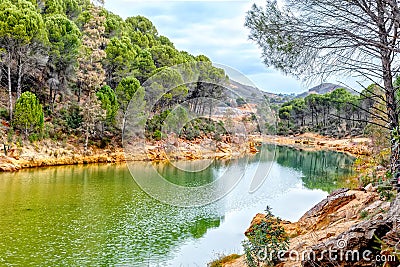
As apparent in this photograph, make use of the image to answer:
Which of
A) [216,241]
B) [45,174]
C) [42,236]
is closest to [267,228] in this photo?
[216,241]

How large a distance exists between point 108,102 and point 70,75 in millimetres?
4045

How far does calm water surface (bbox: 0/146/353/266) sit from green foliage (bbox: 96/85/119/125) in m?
5.45

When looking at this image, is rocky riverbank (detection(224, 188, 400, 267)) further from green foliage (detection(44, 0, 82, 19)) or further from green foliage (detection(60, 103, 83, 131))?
green foliage (detection(44, 0, 82, 19))

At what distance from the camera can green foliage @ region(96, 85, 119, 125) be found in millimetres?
24328

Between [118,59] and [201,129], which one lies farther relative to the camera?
[201,129]

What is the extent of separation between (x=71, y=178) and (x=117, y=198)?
4.68m

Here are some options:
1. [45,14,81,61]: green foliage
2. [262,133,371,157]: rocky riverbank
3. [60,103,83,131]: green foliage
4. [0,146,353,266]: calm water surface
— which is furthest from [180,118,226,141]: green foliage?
[45,14,81,61]: green foliage

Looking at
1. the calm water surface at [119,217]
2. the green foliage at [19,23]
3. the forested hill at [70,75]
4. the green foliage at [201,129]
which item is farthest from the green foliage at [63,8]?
the calm water surface at [119,217]

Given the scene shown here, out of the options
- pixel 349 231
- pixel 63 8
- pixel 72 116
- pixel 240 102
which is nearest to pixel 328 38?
pixel 349 231

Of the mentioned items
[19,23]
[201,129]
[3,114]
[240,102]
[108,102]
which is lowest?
[201,129]

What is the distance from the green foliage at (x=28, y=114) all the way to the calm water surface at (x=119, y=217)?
3094 mm

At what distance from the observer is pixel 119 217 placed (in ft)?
37.1

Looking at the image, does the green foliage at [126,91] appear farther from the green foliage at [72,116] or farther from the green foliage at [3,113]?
the green foliage at [3,113]

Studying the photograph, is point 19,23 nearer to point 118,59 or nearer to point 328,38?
point 118,59
